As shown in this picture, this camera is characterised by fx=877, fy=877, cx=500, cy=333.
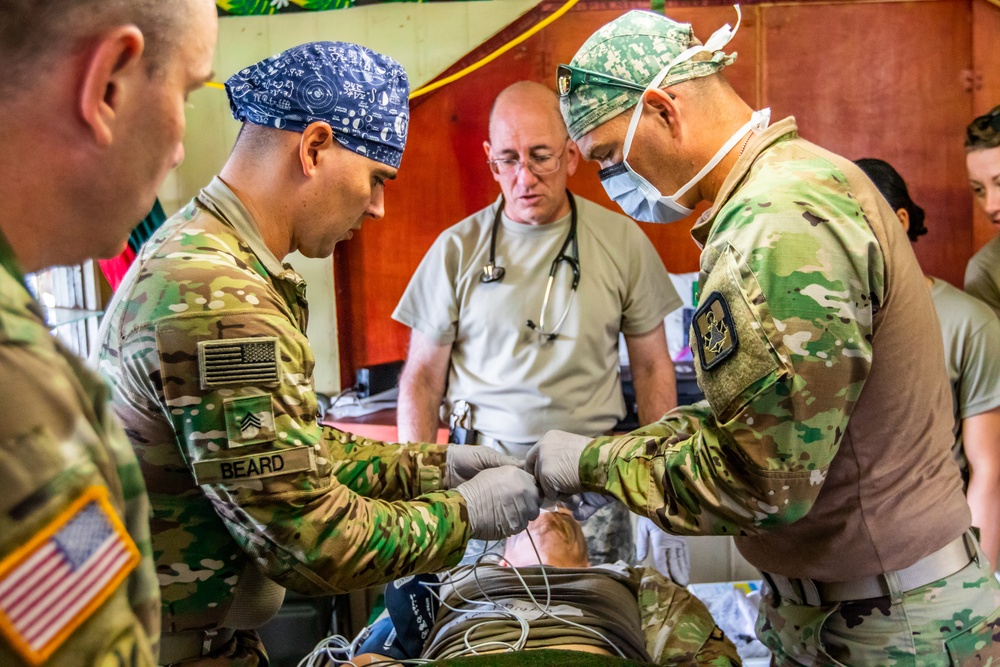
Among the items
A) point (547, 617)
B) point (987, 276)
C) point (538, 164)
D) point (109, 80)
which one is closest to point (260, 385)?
point (109, 80)

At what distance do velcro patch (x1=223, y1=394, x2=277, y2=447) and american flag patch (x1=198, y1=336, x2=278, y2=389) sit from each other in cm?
3

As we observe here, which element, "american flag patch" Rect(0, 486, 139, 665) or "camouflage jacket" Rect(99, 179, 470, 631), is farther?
"camouflage jacket" Rect(99, 179, 470, 631)

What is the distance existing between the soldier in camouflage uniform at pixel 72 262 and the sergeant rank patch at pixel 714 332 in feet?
2.97

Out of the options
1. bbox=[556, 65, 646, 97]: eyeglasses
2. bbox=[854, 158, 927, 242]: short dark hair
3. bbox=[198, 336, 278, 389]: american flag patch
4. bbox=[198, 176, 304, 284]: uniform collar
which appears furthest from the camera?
bbox=[854, 158, 927, 242]: short dark hair

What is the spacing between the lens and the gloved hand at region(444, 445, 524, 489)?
1972 millimetres

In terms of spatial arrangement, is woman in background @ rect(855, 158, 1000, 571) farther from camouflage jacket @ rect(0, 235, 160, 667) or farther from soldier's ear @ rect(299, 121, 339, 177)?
camouflage jacket @ rect(0, 235, 160, 667)

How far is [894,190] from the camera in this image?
8.85 feet

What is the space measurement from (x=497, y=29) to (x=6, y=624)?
3.27 metres

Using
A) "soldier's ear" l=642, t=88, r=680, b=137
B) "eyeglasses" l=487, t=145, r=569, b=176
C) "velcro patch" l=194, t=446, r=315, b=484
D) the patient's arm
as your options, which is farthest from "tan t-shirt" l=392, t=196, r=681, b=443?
"velcro patch" l=194, t=446, r=315, b=484

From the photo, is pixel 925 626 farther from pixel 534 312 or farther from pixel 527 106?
pixel 527 106

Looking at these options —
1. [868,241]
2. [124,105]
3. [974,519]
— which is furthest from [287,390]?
[974,519]

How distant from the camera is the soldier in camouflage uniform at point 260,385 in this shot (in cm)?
126

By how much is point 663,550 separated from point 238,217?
224 centimetres

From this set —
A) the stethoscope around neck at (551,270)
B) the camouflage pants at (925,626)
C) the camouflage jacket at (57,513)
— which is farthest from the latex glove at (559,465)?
the camouflage jacket at (57,513)
